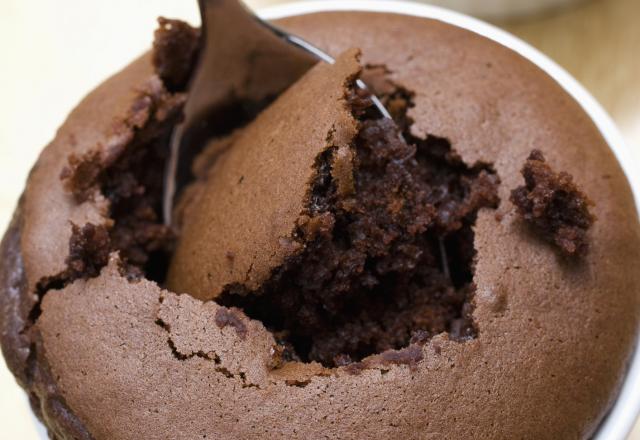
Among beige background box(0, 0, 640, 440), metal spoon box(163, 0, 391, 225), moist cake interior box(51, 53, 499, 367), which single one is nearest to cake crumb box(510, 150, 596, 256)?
moist cake interior box(51, 53, 499, 367)

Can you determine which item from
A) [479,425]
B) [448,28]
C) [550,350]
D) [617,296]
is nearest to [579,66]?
[448,28]

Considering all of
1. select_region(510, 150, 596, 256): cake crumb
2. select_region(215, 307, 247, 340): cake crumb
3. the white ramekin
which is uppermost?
the white ramekin

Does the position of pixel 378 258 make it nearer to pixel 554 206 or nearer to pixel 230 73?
pixel 554 206

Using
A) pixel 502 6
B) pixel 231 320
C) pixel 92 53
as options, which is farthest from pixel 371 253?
pixel 92 53

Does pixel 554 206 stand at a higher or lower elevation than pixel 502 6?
lower

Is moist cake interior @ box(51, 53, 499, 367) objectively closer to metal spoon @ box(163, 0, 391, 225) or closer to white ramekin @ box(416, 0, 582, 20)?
metal spoon @ box(163, 0, 391, 225)

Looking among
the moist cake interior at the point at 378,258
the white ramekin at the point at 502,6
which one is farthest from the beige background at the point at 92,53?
the moist cake interior at the point at 378,258
